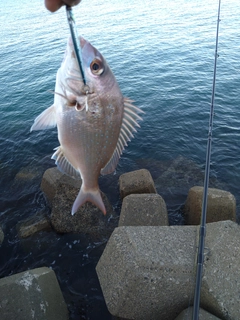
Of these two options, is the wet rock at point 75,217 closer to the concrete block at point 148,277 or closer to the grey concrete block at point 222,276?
the concrete block at point 148,277

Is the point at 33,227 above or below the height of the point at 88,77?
below

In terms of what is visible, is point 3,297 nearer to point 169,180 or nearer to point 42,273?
point 42,273

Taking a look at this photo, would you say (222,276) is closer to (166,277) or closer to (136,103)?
(166,277)

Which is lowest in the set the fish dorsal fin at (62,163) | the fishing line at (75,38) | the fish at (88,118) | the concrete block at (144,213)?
the concrete block at (144,213)

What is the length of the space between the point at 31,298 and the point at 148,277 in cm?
185

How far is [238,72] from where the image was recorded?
1484cm

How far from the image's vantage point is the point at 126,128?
2.93 metres

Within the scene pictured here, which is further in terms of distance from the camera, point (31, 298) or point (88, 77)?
point (31, 298)

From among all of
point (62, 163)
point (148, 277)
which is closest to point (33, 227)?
point (148, 277)

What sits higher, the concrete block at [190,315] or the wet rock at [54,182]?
the concrete block at [190,315]

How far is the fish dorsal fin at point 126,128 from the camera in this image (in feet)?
9.40

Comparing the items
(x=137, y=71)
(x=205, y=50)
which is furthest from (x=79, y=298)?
(x=205, y=50)

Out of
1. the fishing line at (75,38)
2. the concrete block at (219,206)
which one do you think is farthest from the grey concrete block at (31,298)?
the concrete block at (219,206)

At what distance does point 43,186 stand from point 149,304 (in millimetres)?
4865
